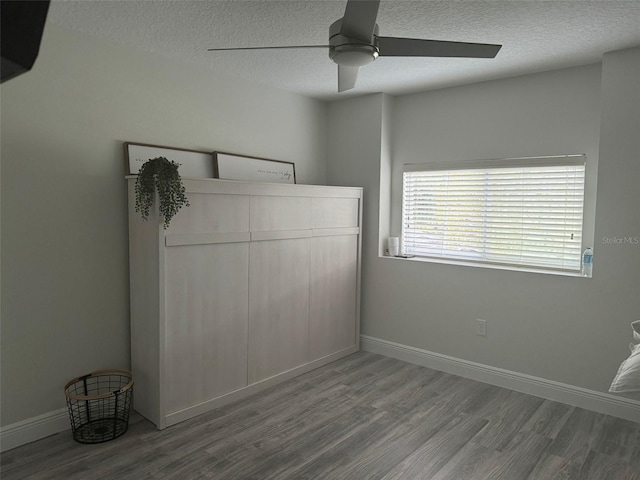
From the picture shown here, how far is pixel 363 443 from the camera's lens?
260 centimetres

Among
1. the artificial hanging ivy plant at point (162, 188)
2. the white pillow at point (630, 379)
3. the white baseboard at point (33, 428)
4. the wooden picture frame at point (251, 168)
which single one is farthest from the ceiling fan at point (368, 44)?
the white baseboard at point (33, 428)

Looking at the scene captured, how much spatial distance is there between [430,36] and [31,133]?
230cm

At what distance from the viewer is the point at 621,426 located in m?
2.82

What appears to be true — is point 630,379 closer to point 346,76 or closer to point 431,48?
point 431,48

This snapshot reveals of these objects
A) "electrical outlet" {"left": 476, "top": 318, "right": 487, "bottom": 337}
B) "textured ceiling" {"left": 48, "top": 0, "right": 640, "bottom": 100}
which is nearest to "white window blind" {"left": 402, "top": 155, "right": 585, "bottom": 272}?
"electrical outlet" {"left": 476, "top": 318, "right": 487, "bottom": 337}

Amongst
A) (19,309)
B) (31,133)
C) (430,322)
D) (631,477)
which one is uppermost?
(31,133)

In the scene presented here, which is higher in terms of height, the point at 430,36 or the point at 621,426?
the point at 430,36

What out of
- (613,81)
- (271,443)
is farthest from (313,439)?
(613,81)

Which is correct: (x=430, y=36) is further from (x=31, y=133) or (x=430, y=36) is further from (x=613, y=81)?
(x=31, y=133)

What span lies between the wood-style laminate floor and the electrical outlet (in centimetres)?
45

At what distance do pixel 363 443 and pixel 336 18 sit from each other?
236cm

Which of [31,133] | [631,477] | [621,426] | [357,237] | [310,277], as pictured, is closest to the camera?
[631,477]

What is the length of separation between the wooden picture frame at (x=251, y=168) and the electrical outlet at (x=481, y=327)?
1.96 metres

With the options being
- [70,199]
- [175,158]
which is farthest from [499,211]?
[70,199]
